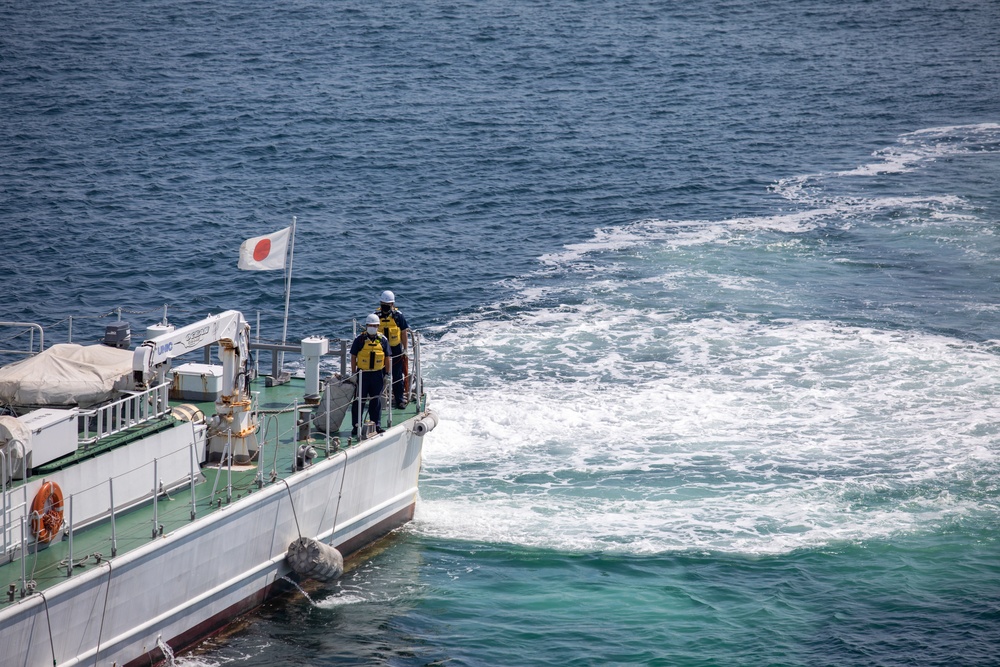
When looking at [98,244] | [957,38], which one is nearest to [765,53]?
[957,38]

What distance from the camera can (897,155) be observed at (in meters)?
44.1

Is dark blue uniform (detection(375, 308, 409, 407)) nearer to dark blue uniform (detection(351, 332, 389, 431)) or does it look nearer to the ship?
the ship

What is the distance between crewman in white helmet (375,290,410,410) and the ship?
345 mm

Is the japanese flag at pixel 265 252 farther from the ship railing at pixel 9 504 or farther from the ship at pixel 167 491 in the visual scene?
the ship railing at pixel 9 504

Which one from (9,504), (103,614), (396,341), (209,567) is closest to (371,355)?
(396,341)

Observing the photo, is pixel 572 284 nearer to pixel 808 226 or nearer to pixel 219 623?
pixel 808 226

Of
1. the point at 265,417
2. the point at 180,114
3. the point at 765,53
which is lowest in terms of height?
the point at 265,417

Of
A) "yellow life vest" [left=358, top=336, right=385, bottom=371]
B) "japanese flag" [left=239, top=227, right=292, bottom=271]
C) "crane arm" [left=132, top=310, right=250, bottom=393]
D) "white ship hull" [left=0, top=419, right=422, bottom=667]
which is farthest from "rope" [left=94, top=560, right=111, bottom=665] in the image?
"japanese flag" [left=239, top=227, right=292, bottom=271]

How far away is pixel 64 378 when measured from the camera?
1548 cm

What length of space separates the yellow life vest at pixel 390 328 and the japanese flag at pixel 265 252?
6.10 feet

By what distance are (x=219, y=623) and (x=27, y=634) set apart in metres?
3.37

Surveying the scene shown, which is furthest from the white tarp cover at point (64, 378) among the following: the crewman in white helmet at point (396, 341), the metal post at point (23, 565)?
the crewman in white helmet at point (396, 341)

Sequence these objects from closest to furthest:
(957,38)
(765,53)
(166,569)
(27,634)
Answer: (27,634) → (166,569) → (765,53) → (957,38)

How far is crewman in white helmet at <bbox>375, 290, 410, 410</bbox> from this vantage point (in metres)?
19.5
